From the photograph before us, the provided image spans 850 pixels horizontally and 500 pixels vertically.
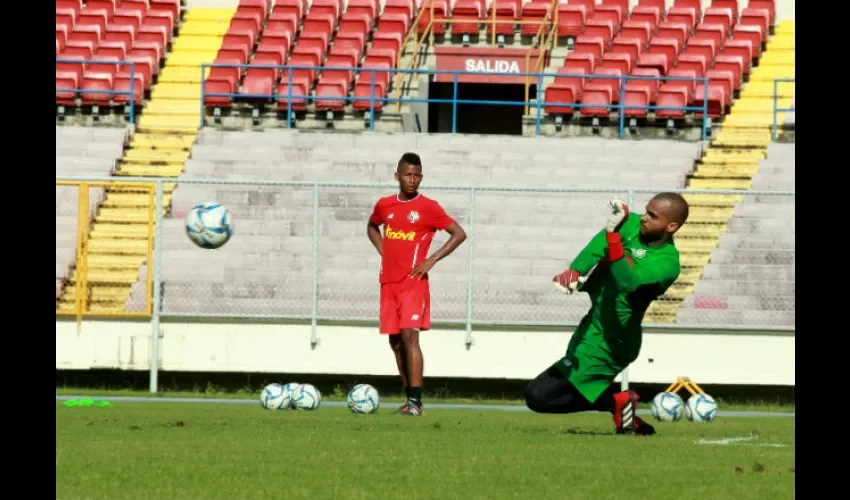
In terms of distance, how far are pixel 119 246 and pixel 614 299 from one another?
10.2 meters

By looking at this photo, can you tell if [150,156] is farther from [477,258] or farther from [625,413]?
[625,413]

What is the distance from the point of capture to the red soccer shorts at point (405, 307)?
12188mm

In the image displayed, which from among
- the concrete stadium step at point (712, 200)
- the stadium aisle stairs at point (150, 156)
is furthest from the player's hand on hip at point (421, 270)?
the concrete stadium step at point (712, 200)

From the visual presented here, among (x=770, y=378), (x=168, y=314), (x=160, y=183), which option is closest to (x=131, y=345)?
(x=168, y=314)

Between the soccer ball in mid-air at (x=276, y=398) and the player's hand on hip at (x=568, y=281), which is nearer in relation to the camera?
the player's hand on hip at (x=568, y=281)

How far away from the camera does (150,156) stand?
22.3 meters

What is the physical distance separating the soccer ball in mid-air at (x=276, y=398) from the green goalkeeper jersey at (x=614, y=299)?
11.0 feet

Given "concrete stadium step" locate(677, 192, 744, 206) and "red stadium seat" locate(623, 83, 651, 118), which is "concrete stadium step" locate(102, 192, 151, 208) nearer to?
"concrete stadium step" locate(677, 192, 744, 206)

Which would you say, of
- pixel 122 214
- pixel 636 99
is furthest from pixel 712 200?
pixel 122 214

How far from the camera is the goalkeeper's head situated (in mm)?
9297

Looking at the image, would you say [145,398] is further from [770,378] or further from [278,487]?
[278,487]

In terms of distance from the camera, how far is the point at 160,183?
16.8 m

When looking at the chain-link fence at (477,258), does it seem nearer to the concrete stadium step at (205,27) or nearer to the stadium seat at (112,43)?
the stadium seat at (112,43)

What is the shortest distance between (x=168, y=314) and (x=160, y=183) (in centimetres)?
136
